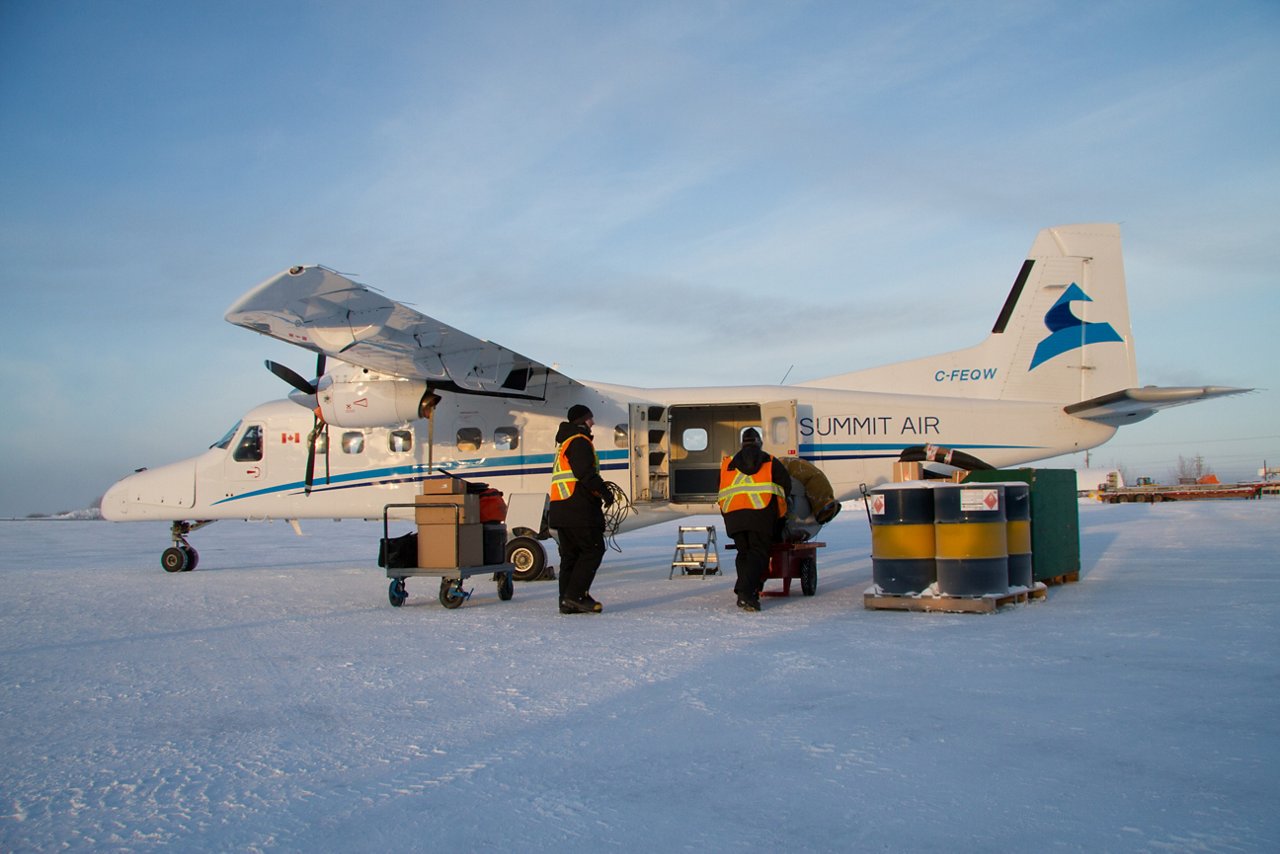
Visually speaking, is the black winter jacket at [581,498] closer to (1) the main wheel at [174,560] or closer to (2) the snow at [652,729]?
(2) the snow at [652,729]

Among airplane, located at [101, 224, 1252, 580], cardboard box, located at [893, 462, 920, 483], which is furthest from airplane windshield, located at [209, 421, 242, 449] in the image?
cardboard box, located at [893, 462, 920, 483]

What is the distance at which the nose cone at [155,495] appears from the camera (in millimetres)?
13930

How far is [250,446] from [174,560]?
2.04 meters

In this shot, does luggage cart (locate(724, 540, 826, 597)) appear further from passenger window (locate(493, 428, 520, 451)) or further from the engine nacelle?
the engine nacelle

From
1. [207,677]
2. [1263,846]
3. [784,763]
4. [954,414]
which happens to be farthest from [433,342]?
[1263,846]

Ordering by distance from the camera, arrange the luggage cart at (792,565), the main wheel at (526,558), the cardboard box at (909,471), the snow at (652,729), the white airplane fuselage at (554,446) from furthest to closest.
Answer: the white airplane fuselage at (554,446) < the main wheel at (526,558) < the luggage cart at (792,565) < the cardboard box at (909,471) < the snow at (652,729)

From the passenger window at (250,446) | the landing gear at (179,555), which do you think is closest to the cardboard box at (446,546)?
the passenger window at (250,446)

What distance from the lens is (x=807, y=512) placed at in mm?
10445

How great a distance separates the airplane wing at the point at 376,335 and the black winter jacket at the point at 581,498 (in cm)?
294

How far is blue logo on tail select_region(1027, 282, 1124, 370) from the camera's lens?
490 inches

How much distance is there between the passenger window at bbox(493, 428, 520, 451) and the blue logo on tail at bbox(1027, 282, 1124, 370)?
779 cm

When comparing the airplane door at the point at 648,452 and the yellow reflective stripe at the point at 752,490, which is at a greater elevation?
the airplane door at the point at 648,452

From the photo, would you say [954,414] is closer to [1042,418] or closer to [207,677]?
[1042,418]

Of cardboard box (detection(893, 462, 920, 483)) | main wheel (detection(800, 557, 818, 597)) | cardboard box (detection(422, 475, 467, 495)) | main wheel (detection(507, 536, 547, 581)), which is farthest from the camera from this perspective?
main wheel (detection(507, 536, 547, 581))
